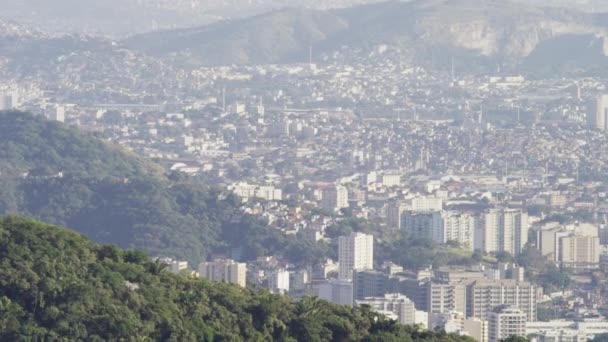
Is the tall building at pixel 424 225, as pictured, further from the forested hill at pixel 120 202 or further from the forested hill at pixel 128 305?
the forested hill at pixel 128 305

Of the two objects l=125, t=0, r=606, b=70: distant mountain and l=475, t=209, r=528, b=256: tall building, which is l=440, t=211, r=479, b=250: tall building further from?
l=125, t=0, r=606, b=70: distant mountain

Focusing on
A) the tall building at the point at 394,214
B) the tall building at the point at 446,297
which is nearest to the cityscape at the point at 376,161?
the tall building at the point at 446,297

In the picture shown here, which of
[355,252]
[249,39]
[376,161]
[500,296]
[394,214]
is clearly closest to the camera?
[500,296]

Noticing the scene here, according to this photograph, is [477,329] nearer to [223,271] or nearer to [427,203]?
[223,271]

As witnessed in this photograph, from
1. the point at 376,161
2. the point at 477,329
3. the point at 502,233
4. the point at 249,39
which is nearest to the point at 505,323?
the point at 477,329

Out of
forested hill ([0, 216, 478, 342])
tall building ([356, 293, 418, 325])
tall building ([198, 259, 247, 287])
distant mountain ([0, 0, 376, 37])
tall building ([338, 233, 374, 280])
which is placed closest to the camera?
forested hill ([0, 216, 478, 342])

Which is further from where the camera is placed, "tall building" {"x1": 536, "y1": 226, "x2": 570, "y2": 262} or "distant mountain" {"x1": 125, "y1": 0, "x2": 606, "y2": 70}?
"distant mountain" {"x1": 125, "y1": 0, "x2": 606, "y2": 70}

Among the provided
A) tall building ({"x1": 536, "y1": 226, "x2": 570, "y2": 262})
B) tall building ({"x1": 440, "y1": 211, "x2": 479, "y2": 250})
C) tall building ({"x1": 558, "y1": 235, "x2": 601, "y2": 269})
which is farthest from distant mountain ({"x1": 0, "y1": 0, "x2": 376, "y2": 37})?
tall building ({"x1": 558, "y1": 235, "x2": 601, "y2": 269})
